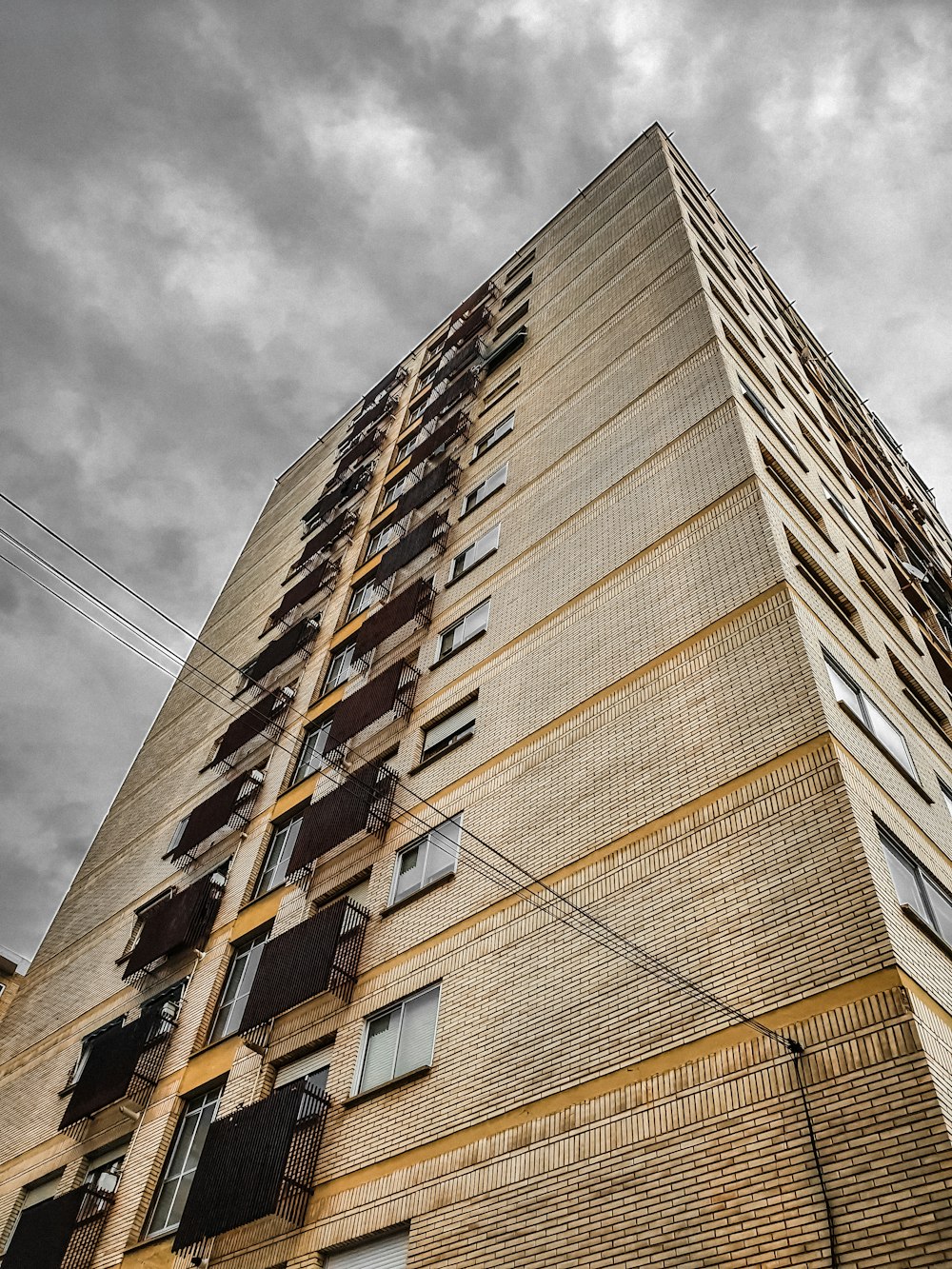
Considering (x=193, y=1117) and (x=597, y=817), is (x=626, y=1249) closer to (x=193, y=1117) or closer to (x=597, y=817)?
(x=597, y=817)

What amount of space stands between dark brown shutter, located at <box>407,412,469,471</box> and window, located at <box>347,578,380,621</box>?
4187 mm

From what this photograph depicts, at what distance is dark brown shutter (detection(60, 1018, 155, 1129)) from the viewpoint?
55.6 feet

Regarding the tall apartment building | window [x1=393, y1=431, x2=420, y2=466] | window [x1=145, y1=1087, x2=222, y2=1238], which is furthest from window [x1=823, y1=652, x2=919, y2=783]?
window [x1=393, y1=431, x2=420, y2=466]

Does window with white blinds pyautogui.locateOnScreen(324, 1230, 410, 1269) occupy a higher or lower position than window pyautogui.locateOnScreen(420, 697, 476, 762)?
lower

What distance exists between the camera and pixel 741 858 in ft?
33.2

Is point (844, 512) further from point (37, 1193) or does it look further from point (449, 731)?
point (37, 1193)

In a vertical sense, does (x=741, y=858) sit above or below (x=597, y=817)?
below

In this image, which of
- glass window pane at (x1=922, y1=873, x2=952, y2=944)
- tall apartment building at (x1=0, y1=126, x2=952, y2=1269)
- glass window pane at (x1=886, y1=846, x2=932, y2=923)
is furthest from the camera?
glass window pane at (x1=922, y1=873, x2=952, y2=944)

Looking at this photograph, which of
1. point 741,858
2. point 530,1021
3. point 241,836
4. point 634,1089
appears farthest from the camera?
point 241,836

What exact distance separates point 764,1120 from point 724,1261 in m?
1.09

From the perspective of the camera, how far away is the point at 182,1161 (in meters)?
15.4

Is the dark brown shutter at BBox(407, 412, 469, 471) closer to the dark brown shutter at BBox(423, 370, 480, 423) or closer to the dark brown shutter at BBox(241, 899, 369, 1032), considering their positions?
the dark brown shutter at BBox(423, 370, 480, 423)

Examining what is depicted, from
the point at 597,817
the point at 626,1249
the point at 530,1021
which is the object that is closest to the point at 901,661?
the point at 597,817

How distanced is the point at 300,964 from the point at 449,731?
4.45m
